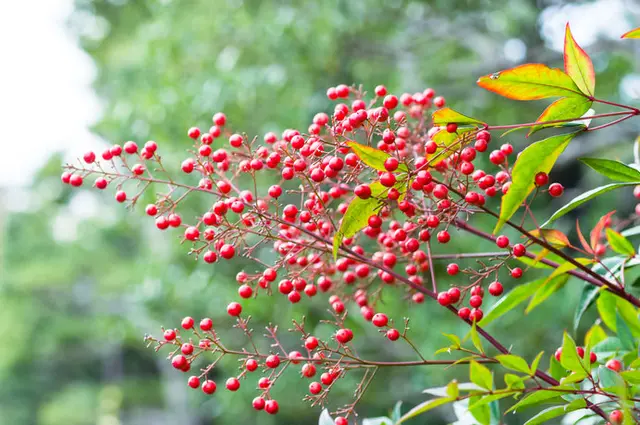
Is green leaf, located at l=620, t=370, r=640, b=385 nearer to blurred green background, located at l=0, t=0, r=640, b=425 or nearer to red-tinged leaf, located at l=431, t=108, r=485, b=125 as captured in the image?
red-tinged leaf, located at l=431, t=108, r=485, b=125

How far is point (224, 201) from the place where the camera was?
28.2 inches

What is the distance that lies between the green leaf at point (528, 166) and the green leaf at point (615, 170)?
6cm

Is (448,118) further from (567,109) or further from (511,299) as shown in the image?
(511,299)

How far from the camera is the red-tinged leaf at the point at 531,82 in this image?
559 millimetres

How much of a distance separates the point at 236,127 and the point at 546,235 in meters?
2.99

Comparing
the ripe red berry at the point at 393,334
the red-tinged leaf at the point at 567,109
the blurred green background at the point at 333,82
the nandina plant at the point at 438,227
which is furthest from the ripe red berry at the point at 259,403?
the blurred green background at the point at 333,82

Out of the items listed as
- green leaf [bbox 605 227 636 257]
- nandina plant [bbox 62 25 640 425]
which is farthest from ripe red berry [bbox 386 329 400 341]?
green leaf [bbox 605 227 636 257]

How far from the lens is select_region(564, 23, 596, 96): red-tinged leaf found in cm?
57

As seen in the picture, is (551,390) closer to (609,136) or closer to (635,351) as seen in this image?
(635,351)

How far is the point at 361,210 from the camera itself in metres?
0.62

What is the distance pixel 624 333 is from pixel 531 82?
1.17 feet

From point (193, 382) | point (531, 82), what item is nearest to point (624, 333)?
point (531, 82)

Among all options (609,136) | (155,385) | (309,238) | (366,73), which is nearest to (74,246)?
(155,385)

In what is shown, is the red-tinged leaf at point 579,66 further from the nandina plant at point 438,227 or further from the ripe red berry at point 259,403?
the ripe red berry at point 259,403
